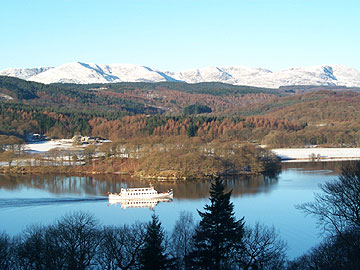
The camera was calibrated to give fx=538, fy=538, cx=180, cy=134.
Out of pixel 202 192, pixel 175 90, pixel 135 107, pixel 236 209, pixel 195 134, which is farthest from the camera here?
pixel 175 90

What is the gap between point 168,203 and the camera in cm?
2411

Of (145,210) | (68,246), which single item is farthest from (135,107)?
(68,246)

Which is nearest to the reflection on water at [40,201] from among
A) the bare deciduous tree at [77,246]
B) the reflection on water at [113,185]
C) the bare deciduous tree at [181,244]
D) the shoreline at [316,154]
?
the reflection on water at [113,185]

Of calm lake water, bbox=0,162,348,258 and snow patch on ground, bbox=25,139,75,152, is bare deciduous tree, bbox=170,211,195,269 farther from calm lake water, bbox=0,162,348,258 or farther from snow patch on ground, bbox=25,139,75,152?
snow patch on ground, bbox=25,139,75,152

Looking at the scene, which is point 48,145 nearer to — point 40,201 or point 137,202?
point 40,201

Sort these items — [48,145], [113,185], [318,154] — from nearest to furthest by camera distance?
1. [113,185]
2. [318,154]
3. [48,145]

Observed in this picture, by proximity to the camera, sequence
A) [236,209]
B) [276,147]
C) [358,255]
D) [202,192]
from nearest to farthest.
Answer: [358,255], [236,209], [202,192], [276,147]

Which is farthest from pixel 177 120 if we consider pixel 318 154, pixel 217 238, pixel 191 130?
pixel 217 238

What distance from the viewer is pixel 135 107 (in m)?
105

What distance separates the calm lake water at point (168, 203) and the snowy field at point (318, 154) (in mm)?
9222

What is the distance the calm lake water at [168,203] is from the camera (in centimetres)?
1908

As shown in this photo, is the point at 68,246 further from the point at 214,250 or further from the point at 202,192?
the point at 202,192

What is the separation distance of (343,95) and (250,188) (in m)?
69.3

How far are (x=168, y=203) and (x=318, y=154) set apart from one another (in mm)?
24119
